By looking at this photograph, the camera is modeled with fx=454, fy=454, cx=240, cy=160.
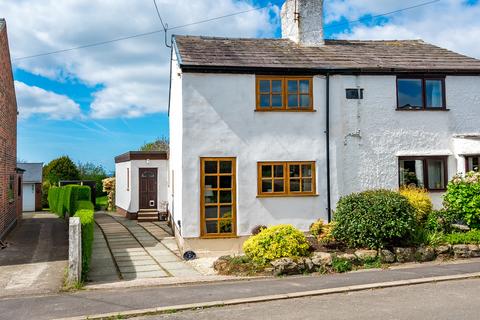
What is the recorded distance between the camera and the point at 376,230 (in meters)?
12.4

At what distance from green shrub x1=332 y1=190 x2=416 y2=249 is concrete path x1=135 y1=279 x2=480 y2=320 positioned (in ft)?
9.48

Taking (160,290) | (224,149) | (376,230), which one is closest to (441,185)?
(376,230)

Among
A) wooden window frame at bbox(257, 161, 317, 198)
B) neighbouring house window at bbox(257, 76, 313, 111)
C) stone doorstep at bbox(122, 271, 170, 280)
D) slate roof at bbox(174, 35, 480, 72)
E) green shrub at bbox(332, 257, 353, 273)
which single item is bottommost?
stone doorstep at bbox(122, 271, 170, 280)

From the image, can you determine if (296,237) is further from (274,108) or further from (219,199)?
(274,108)

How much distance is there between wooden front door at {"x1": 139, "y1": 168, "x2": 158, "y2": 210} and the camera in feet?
83.5

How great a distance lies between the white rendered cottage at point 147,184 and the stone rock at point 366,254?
48.6 ft

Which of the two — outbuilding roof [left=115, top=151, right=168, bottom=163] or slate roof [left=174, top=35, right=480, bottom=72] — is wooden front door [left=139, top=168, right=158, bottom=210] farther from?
slate roof [left=174, top=35, right=480, bottom=72]

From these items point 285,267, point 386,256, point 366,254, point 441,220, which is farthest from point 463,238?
point 285,267

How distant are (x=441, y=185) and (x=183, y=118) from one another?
945cm

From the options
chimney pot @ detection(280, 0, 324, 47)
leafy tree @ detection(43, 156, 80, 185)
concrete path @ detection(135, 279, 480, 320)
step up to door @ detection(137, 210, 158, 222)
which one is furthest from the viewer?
leafy tree @ detection(43, 156, 80, 185)

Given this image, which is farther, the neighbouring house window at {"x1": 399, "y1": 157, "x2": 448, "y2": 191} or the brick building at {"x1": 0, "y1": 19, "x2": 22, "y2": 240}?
the brick building at {"x1": 0, "y1": 19, "x2": 22, "y2": 240}

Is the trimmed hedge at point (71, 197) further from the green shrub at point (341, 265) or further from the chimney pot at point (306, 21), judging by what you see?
the green shrub at point (341, 265)

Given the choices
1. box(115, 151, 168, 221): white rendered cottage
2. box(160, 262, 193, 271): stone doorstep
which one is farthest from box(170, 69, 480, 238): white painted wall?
box(115, 151, 168, 221): white rendered cottage

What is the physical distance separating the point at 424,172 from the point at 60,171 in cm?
3523
